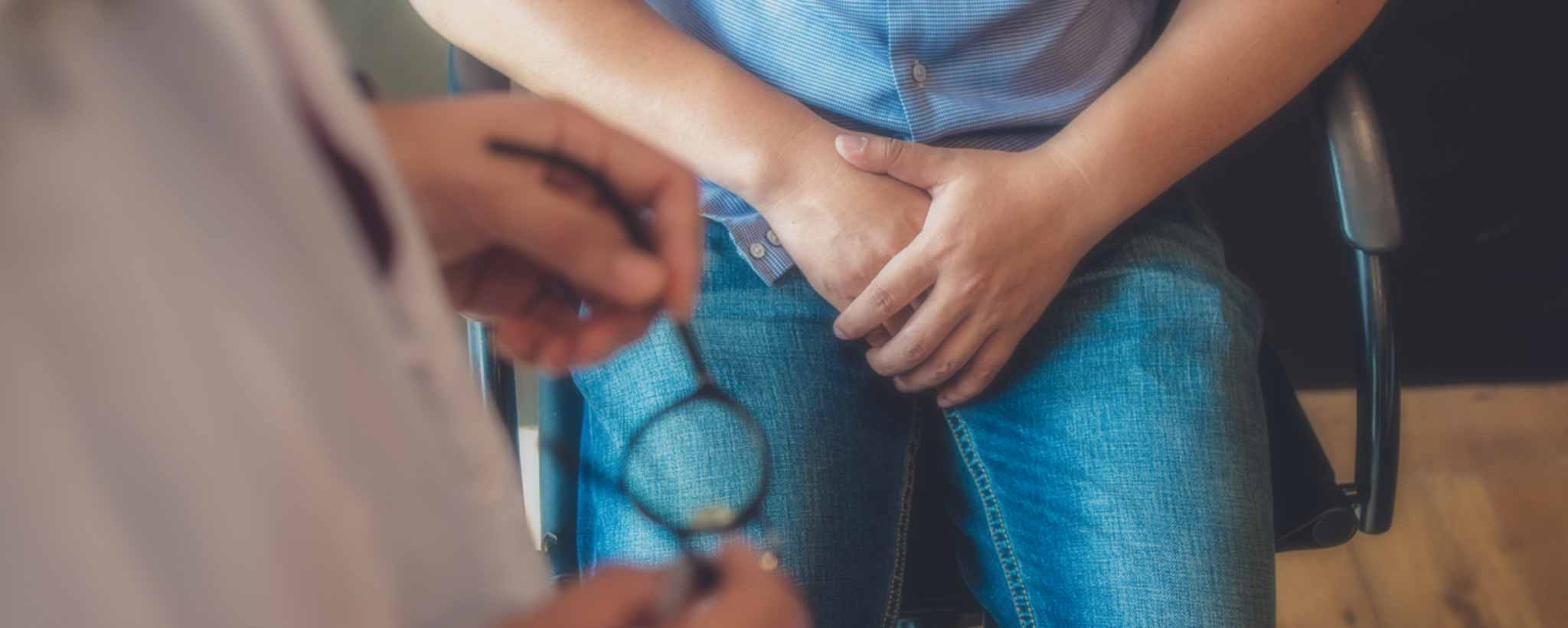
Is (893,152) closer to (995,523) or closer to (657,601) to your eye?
(995,523)

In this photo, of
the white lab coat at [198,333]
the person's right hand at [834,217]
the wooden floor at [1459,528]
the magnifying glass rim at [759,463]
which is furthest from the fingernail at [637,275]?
the wooden floor at [1459,528]

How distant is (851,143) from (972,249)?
0.34 feet

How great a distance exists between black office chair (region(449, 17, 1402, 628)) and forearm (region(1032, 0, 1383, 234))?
0.17ft

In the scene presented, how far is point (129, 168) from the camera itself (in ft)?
0.69

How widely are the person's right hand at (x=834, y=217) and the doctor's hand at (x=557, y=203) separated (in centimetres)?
31

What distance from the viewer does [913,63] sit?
2.42ft

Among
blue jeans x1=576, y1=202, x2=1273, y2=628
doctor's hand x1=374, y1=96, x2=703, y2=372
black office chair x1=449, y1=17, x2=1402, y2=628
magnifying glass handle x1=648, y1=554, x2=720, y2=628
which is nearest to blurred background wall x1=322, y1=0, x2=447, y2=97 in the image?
black office chair x1=449, y1=17, x2=1402, y2=628

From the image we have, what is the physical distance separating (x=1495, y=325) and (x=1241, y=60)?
95 centimetres

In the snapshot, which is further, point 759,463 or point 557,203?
point 759,463

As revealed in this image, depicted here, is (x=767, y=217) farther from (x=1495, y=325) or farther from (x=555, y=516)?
(x=1495, y=325)

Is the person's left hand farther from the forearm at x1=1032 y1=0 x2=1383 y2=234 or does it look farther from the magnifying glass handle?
the magnifying glass handle

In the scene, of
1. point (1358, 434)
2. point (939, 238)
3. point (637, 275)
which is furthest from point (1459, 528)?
point (637, 275)

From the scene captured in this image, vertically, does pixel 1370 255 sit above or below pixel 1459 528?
above

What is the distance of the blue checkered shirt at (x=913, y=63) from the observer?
28.6 inches
